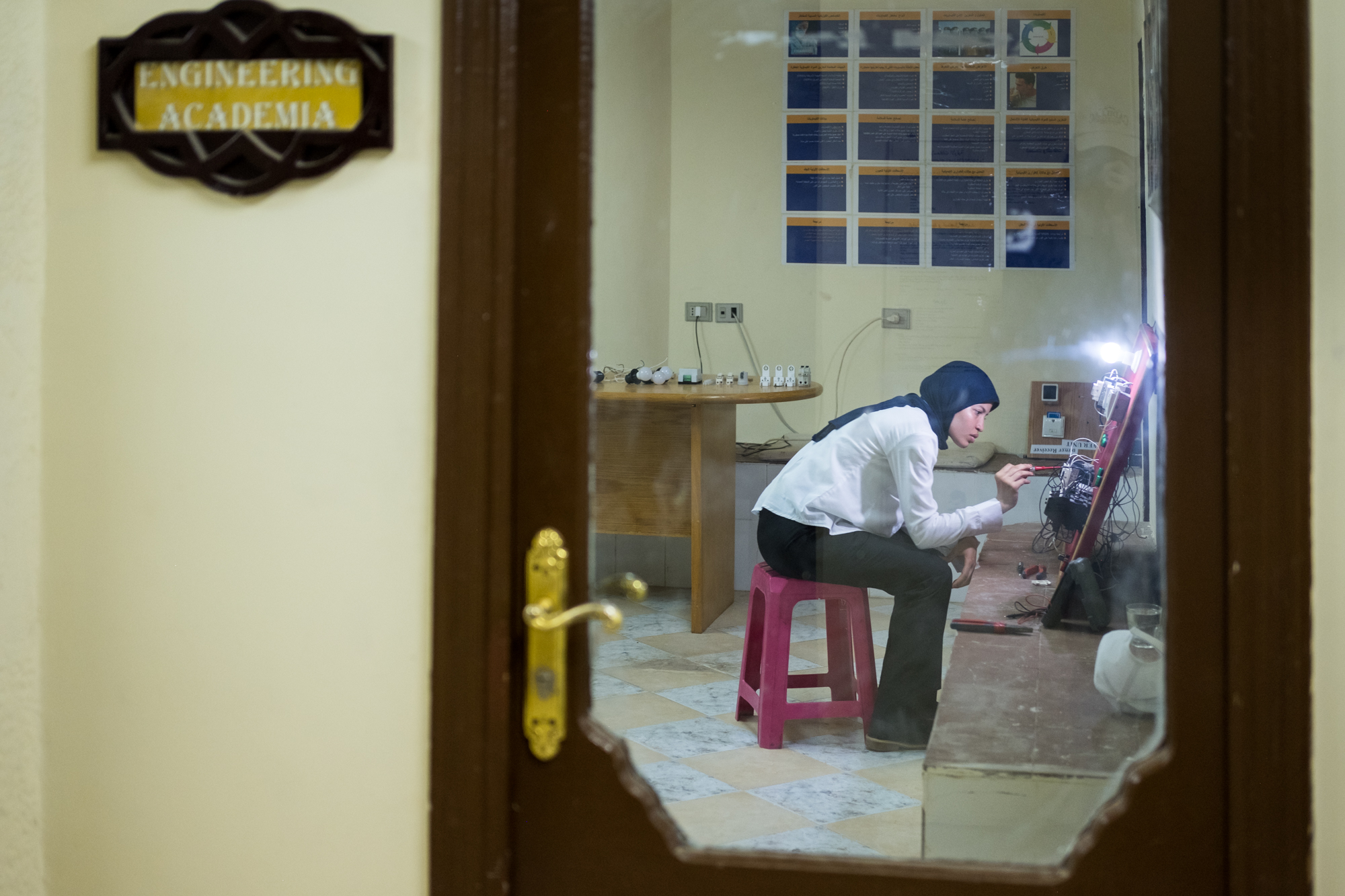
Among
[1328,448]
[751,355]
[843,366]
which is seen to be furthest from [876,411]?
[1328,448]

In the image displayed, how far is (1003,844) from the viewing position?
1.11 metres

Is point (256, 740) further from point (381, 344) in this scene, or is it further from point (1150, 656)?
point (1150, 656)

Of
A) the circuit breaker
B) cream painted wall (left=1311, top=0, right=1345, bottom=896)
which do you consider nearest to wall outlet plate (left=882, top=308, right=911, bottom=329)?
the circuit breaker

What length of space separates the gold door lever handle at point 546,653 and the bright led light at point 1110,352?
0.74 m

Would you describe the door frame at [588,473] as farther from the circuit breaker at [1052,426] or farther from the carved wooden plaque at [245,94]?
the circuit breaker at [1052,426]

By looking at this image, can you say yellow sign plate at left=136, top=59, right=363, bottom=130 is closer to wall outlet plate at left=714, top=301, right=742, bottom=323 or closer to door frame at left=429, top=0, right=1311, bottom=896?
door frame at left=429, top=0, right=1311, bottom=896

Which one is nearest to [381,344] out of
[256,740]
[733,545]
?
[256,740]

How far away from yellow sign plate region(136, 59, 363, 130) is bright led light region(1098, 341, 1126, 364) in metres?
0.97

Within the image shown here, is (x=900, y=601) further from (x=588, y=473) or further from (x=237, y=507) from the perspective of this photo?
(x=237, y=507)

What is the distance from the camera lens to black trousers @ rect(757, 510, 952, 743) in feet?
4.64

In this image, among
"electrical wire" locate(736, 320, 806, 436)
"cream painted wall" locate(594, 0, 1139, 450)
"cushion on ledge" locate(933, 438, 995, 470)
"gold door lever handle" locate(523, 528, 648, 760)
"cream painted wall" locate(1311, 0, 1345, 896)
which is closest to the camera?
"cream painted wall" locate(1311, 0, 1345, 896)

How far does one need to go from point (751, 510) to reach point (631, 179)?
0.50m

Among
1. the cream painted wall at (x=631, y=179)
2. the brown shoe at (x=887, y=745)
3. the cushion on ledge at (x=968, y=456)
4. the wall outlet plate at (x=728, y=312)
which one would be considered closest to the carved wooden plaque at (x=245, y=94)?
the cream painted wall at (x=631, y=179)

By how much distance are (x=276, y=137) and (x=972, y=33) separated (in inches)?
39.0
